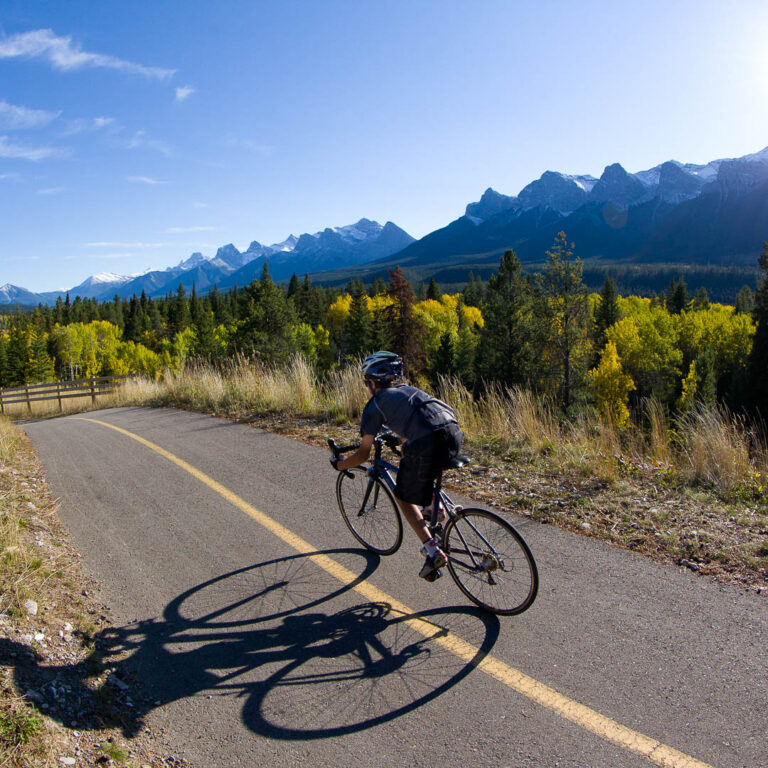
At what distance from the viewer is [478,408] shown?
942 cm

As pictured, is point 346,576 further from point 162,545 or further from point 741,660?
point 741,660

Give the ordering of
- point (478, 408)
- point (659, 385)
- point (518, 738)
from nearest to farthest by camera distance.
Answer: point (518, 738) < point (478, 408) < point (659, 385)

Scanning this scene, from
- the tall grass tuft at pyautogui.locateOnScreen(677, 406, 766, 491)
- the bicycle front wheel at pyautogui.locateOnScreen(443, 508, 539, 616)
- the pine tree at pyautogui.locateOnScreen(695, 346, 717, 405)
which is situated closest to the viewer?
the bicycle front wheel at pyautogui.locateOnScreen(443, 508, 539, 616)

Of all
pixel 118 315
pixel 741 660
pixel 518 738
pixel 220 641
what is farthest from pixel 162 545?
pixel 118 315

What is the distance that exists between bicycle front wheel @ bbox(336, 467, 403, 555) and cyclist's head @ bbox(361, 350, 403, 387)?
97 centimetres

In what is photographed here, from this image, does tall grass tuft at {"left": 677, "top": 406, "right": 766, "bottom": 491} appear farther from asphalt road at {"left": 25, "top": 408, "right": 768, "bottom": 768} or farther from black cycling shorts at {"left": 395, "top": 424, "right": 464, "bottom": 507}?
black cycling shorts at {"left": 395, "top": 424, "right": 464, "bottom": 507}

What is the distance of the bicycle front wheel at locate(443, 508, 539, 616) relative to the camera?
3656mm

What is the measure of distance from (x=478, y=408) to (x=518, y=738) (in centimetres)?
703

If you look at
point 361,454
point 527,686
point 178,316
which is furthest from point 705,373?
point 178,316

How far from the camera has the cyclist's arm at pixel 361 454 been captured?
163 inches

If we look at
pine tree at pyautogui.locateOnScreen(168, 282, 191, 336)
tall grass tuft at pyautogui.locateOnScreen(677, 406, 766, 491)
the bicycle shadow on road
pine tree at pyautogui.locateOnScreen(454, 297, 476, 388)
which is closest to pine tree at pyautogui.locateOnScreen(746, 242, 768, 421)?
pine tree at pyautogui.locateOnScreen(454, 297, 476, 388)

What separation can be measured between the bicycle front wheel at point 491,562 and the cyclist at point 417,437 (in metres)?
0.18

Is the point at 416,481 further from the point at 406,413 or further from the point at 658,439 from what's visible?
the point at 658,439

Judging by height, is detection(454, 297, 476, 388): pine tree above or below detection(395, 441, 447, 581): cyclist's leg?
below
